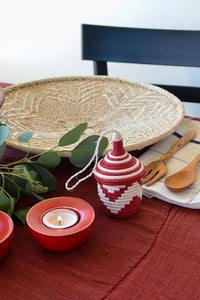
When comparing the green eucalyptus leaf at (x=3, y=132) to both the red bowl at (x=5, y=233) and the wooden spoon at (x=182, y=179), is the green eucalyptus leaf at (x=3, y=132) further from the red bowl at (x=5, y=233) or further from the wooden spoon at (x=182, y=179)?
the wooden spoon at (x=182, y=179)

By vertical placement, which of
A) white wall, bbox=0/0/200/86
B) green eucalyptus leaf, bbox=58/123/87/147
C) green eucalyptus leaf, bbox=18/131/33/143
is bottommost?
white wall, bbox=0/0/200/86

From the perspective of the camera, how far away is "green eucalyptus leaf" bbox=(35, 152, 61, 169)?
601 millimetres

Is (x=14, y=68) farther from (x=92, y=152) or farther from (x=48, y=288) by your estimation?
(x=48, y=288)

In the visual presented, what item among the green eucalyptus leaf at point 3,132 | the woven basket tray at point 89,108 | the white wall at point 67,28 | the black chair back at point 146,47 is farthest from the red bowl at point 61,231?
the white wall at point 67,28

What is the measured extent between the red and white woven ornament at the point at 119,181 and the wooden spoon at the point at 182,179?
75 millimetres

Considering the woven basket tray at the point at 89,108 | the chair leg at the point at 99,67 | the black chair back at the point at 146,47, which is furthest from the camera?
the chair leg at the point at 99,67

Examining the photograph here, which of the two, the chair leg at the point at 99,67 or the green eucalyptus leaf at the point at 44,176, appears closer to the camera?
the green eucalyptus leaf at the point at 44,176

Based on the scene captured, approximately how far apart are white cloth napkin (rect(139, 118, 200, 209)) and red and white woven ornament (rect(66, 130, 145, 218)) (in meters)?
0.06

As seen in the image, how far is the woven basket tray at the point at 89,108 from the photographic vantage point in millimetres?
779

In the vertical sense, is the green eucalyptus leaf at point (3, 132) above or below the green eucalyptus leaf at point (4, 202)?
above

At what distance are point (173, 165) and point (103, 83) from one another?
0.37 metres

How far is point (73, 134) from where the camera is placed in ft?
1.92

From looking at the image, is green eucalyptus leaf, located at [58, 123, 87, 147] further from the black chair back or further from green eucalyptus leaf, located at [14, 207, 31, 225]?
the black chair back

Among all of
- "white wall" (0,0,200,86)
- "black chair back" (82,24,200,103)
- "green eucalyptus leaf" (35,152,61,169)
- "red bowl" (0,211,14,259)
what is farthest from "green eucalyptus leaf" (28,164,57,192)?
"white wall" (0,0,200,86)
